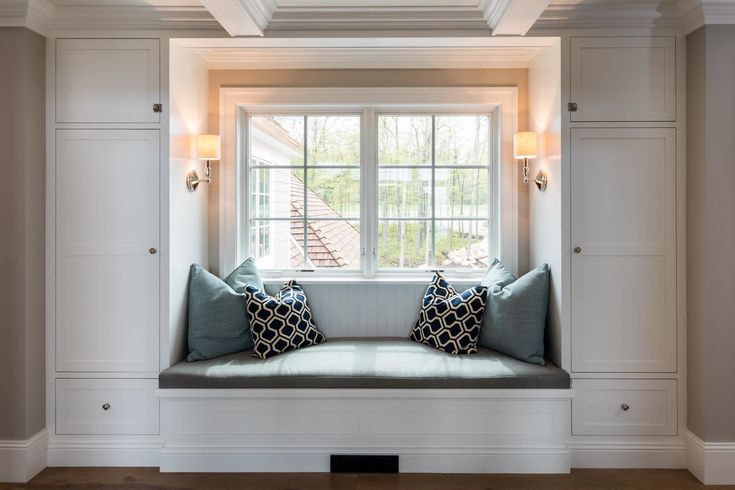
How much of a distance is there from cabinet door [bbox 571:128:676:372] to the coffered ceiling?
1.88ft

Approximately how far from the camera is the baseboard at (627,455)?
8.39ft

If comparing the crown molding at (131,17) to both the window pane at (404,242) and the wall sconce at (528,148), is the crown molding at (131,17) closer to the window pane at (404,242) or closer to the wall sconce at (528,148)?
the window pane at (404,242)

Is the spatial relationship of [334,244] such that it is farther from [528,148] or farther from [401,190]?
[528,148]

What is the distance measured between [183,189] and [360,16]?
4.38ft

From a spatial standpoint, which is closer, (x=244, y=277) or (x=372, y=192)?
(x=244, y=277)

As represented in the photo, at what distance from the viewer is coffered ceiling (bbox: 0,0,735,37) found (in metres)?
2.43

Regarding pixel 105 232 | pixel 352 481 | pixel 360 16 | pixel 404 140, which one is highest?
pixel 360 16

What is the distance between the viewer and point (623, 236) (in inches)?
101

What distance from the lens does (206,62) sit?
3.06 m

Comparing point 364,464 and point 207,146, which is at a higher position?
point 207,146

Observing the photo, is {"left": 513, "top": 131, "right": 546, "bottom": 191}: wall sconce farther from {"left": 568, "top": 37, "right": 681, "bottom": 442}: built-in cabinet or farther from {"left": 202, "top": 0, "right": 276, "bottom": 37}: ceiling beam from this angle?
{"left": 202, "top": 0, "right": 276, "bottom": 37}: ceiling beam
